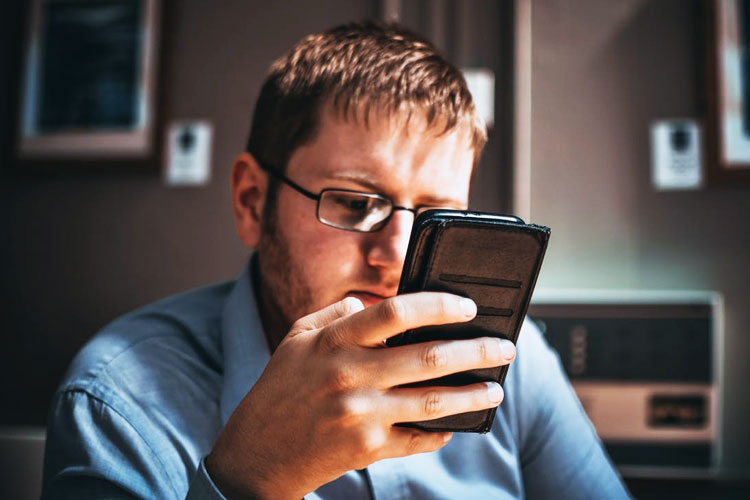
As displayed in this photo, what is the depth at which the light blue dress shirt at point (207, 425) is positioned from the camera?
63 centimetres

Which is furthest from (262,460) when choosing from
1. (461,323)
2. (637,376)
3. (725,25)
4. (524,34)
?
(725,25)

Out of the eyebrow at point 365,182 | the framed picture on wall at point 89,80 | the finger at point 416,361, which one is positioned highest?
the framed picture on wall at point 89,80

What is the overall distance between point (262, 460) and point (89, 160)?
52.2 inches

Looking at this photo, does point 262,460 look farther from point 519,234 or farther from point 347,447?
point 519,234

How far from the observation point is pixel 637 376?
127 centimetres

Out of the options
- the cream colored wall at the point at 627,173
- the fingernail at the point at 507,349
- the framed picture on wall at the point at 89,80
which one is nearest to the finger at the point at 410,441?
the fingernail at the point at 507,349

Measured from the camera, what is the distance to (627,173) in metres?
1.41

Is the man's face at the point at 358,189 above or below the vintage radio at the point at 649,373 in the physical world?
above

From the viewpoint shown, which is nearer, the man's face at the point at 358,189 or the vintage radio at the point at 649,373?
the man's face at the point at 358,189

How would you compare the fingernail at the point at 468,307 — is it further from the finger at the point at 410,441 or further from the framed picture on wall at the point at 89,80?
the framed picture on wall at the point at 89,80

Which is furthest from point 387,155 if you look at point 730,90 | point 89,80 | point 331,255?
point 89,80

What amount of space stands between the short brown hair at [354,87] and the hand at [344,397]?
1.30ft

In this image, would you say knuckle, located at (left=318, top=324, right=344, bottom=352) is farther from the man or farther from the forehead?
the forehead

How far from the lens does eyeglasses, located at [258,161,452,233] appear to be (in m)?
0.76
